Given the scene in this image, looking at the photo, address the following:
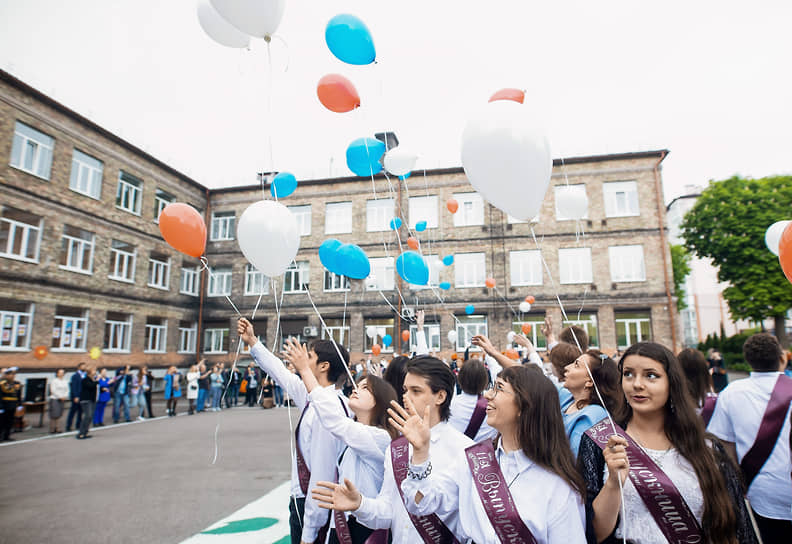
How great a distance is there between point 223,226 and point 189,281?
339 centimetres

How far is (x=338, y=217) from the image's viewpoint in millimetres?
22859

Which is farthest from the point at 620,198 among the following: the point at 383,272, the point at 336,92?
the point at 336,92

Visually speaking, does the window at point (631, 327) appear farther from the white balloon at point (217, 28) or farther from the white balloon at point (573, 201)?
the white balloon at point (217, 28)

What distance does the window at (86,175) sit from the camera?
55.1 ft

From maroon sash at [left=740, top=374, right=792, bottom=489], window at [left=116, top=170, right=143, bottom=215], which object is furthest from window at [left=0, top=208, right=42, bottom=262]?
maroon sash at [left=740, top=374, right=792, bottom=489]

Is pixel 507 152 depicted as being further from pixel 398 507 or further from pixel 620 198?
pixel 620 198

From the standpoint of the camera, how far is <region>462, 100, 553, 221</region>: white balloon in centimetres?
255

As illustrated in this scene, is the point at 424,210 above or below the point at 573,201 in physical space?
above

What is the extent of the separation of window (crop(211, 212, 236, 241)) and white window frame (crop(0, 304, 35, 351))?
32.5ft

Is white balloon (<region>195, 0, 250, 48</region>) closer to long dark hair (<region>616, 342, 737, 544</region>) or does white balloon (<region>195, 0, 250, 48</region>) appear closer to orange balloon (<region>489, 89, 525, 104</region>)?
orange balloon (<region>489, 89, 525, 104</region>)

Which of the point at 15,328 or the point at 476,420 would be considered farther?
the point at 15,328

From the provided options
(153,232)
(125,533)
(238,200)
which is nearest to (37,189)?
(153,232)

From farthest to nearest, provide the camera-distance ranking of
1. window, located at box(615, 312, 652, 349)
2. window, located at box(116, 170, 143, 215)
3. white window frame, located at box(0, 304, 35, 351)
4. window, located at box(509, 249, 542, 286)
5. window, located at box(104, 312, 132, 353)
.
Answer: window, located at box(509, 249, 542, 286)
window, located at box(615, 312, 652, 349)
window, located at box(116, 170, 143, 215)
window, located at box(104, 312, 132, 353)
white window frame, located at box(0, 304, 35, 351)

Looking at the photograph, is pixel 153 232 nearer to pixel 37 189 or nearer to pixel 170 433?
pixel 37 189
